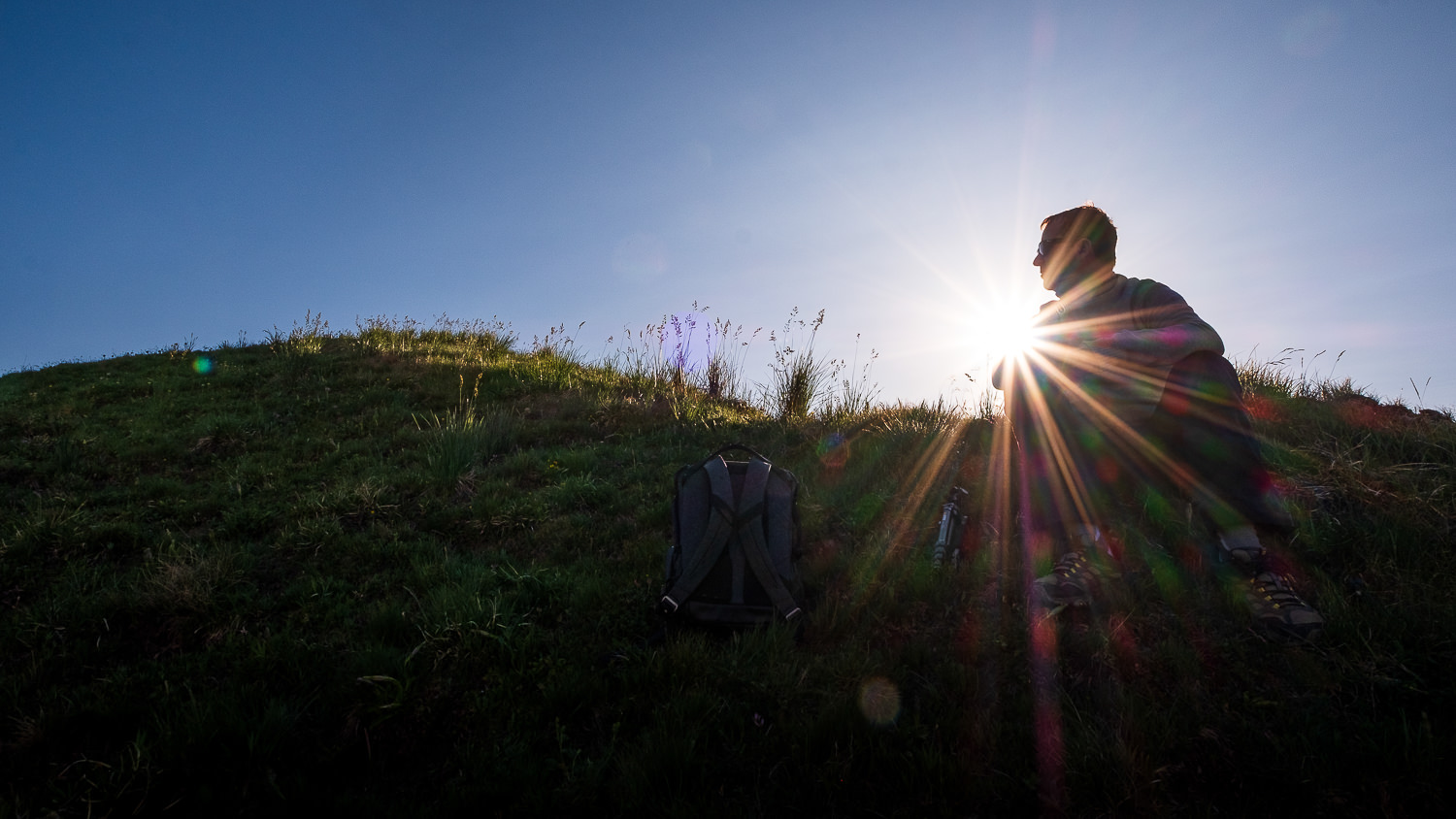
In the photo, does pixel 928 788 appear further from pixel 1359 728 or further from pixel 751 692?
pixel 1359 728

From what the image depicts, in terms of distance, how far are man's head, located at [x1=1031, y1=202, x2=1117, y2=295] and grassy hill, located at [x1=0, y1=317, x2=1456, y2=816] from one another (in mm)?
1909

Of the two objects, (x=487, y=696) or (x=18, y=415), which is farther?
(x=18, y=415)

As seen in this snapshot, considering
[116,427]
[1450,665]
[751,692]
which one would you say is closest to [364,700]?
[751,692]

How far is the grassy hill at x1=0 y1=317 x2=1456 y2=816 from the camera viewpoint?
248cm

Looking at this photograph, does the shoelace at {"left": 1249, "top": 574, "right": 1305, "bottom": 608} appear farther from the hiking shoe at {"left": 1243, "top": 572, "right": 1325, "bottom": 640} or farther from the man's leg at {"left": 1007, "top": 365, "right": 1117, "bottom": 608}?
the man's leg at {"left": 1007, "top": 365, "right": 1117, "bottom": 608}

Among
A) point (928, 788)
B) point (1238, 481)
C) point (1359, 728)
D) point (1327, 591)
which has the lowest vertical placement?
point (928, 788)

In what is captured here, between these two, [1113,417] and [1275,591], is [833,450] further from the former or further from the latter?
[1275,591]

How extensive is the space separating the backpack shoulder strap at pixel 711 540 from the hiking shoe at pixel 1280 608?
293cm

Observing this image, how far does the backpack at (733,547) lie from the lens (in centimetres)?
363

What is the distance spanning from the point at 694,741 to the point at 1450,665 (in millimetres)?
3482

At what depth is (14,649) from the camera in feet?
11.5

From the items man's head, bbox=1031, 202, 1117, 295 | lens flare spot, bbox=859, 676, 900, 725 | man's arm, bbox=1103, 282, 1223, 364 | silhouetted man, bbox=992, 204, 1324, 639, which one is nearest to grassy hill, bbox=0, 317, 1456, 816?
lens flare spot, bbox=859, 676, 900, 725

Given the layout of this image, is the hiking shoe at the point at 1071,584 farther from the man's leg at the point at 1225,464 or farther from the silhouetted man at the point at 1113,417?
the man's leg at the point at 1225,464

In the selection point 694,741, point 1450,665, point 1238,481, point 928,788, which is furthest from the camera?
point 1238,481
